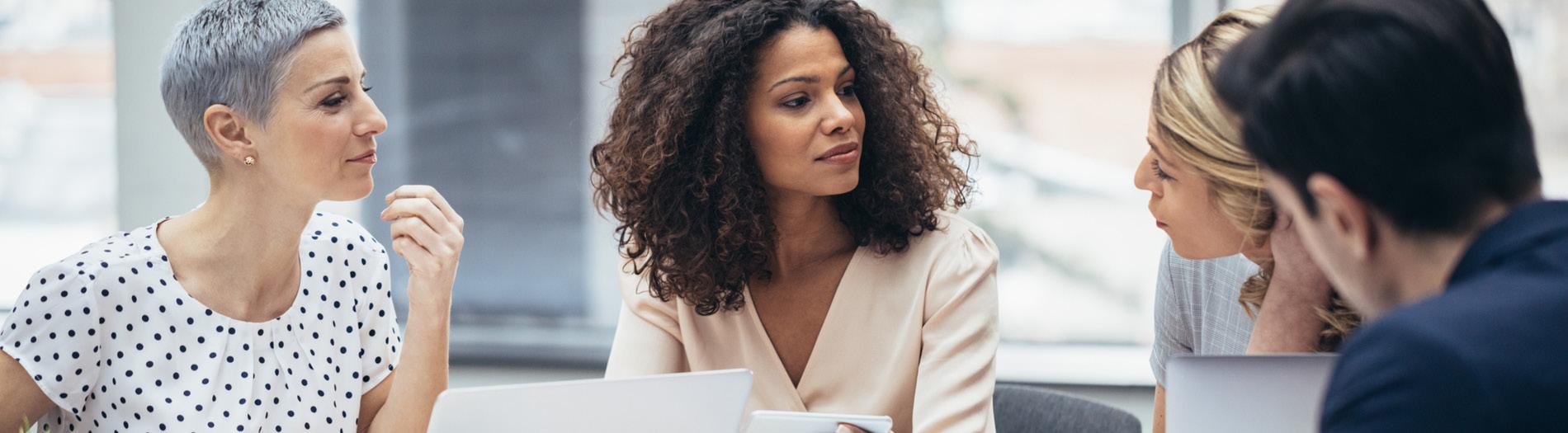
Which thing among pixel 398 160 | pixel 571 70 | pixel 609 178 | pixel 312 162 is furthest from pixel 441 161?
pixel 312 162

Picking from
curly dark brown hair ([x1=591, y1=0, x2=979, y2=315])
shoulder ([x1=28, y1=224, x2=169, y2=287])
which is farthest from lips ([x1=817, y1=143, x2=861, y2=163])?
shoulder ([x1=28, y1=224, x2=169, y2=287])

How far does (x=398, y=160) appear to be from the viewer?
3334 mm

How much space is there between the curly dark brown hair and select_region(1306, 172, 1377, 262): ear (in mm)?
1099

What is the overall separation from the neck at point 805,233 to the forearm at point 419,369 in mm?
536

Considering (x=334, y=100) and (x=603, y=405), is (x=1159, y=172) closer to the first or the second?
(x=603, y=405)

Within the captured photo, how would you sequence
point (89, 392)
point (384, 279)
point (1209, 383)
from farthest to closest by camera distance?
point (384, 279), point (89, 392), point (1209, 383)

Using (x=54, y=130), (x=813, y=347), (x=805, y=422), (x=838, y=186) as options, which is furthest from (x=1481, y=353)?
(x=54, y=130)

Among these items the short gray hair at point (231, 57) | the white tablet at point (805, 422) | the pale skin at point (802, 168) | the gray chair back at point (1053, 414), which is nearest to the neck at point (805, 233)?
the pale skin at point (802, 168)

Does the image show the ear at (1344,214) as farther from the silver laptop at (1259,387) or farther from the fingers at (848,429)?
the fingers at (848,429)

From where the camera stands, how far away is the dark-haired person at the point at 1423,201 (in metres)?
0.78

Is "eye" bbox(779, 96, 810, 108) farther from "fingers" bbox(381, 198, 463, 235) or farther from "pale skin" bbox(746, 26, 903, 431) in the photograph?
"fingers" bbox(381, 198, 463, 235)

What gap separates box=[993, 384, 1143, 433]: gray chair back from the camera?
2.03 metres

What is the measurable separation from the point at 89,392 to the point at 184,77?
1.36 ft

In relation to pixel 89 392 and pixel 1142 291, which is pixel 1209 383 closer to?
pixel 89 392
